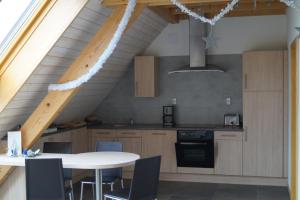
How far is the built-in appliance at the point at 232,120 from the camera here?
739cm

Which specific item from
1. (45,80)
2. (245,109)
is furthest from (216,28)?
(45,80)

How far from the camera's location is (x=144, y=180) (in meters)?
4.25

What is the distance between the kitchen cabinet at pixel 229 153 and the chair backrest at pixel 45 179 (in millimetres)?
3358

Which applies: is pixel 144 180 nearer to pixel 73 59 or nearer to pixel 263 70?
pixel 73 59

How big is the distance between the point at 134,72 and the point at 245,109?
83.7 inches

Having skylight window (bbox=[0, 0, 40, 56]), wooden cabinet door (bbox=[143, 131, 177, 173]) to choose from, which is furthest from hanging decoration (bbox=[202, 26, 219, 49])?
skylight window (bbox=[0, 0, 40, 56])

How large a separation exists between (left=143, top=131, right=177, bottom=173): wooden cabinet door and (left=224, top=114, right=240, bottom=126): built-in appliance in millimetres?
946

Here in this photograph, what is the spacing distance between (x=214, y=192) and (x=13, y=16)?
3.86 meters

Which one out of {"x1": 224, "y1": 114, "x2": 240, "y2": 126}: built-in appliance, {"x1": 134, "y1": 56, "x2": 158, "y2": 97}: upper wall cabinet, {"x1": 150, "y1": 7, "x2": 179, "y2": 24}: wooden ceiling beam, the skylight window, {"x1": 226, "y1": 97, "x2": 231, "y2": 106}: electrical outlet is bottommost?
{"x1": 224, "y1": 114, "x2": 240, "y2": 126}: built-in appliance

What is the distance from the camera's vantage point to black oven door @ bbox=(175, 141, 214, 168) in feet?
23.0

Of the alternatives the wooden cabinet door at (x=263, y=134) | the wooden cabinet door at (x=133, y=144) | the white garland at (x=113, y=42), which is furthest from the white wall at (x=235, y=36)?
the white garland at (x=113, y=42)

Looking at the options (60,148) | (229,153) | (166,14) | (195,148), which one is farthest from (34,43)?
(229,153)

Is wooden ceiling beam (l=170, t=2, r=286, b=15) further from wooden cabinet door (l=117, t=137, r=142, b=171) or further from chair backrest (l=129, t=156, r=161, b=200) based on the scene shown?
chair backrest (l=129, t=156, r=161, b=200)

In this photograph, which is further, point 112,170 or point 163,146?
point 163,146
